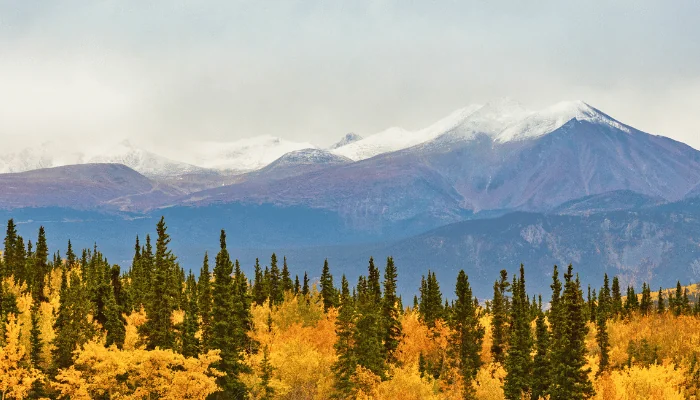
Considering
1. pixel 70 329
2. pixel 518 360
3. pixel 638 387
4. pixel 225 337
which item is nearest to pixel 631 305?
pixel 638 387

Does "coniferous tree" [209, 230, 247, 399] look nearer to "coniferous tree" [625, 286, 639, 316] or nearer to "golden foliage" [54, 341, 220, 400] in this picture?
"golden foliage" [54, 341, 220, 400]

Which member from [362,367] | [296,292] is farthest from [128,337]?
[296,292]

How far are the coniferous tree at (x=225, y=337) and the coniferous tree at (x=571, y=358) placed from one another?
35.7 m

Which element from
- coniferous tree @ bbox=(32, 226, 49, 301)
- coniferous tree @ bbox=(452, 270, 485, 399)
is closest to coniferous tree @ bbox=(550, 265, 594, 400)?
coniferous tree @ bbox=(452, 270, 485, 399)

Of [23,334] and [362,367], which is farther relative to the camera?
[23,334]

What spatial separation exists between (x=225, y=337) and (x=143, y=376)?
15.8 metres

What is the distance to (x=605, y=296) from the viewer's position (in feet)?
638

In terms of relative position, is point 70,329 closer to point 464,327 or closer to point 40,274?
point 464,327

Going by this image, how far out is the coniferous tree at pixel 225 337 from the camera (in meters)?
92.3

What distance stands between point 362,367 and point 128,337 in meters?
32.7

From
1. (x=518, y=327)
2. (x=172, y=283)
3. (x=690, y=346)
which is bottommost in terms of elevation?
(x=690, y=346)

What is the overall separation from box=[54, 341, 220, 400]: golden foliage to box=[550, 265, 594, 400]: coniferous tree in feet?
120

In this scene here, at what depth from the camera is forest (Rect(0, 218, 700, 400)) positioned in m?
82.1

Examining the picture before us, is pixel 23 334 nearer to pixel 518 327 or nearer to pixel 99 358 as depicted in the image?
pixel 99 358
